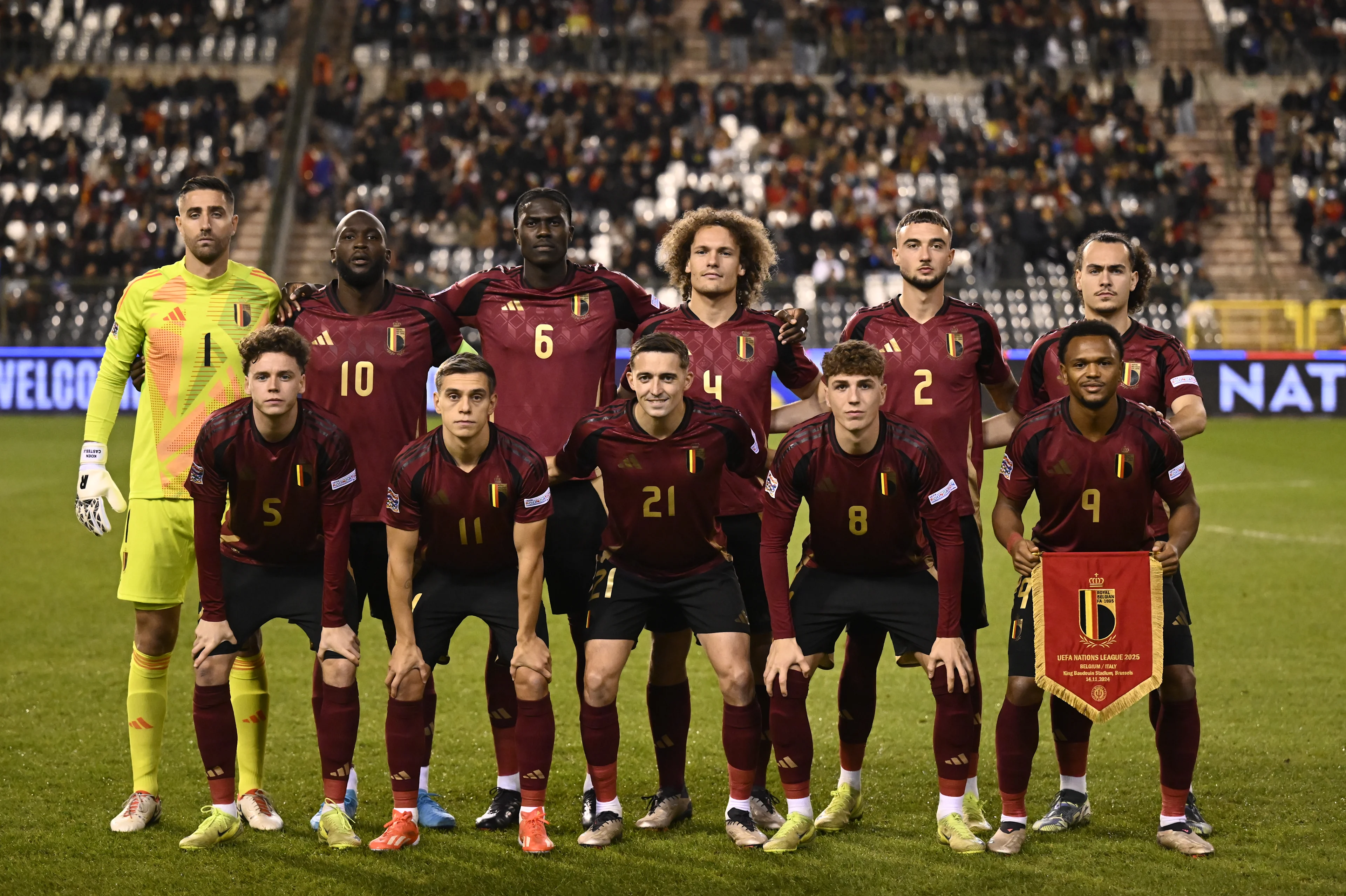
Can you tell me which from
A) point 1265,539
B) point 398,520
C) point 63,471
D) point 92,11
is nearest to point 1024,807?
point 398,520

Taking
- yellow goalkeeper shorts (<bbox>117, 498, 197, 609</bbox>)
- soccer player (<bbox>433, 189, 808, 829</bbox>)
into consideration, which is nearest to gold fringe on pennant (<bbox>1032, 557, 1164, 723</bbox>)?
soccer player (<bbox>433, 189, 808, 829</bbox>)

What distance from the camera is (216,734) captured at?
5195 mm

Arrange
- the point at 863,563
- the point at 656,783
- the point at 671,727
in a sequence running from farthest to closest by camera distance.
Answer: the point at 656,783, the point at 671,727, the point at 863,563

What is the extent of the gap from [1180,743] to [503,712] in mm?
2453

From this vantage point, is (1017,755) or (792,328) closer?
(1017,755)

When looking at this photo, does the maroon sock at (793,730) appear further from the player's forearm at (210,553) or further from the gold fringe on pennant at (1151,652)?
the player's forearm at (210,553)

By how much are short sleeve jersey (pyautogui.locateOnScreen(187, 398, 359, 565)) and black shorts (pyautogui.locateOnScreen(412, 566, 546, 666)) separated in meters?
0.44

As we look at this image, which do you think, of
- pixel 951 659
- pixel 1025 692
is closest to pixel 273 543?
pixel 951 659

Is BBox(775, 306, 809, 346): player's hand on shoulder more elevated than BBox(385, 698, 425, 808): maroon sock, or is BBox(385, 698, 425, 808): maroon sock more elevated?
BBox(775, 306, 809, 346): player's hand on shoulder

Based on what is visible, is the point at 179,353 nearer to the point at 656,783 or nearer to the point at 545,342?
the point at 545,342

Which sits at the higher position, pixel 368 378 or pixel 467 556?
pixel 368 378

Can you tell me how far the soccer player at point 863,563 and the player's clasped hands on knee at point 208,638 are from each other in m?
1.91

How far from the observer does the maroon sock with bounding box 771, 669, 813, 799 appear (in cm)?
516

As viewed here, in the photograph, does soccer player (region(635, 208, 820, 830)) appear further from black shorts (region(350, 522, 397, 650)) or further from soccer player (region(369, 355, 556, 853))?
black shorts (region(350, 522, 397, 650))
